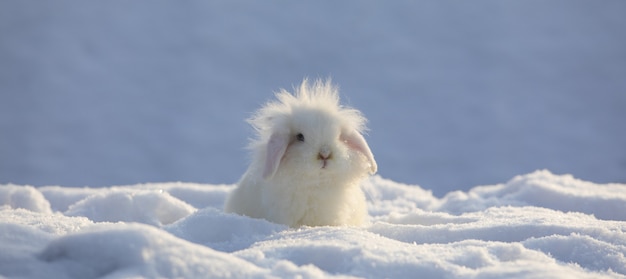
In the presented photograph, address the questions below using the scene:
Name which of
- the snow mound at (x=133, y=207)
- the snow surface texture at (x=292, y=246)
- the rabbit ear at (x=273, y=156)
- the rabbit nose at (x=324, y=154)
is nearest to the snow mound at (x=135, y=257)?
the snow surface texture at (x=292, y=246)

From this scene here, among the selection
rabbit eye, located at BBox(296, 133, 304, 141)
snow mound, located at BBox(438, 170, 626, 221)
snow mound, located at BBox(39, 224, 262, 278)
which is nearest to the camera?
snow mound, located at BBox(39, 224, 262, 278)

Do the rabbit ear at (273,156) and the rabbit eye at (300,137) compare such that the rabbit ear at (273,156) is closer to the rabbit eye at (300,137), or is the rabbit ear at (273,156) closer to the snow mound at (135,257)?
the rabbit eye at (300,137)

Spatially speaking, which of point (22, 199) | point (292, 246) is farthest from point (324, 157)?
point (22, 199)

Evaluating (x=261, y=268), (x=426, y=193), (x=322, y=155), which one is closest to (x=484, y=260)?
(x=261, y=268)

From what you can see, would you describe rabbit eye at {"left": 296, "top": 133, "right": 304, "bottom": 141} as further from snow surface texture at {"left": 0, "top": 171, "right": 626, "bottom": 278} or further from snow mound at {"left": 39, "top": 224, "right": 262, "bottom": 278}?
snow mound at {"left": 39, "top": 224, "right": 262, "bottom": 278}

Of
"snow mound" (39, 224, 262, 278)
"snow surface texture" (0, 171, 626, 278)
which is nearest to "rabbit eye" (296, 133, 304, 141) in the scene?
"snow surface texture" (0, 171, 626, 278)

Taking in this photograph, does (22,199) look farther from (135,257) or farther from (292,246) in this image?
(135,257)
